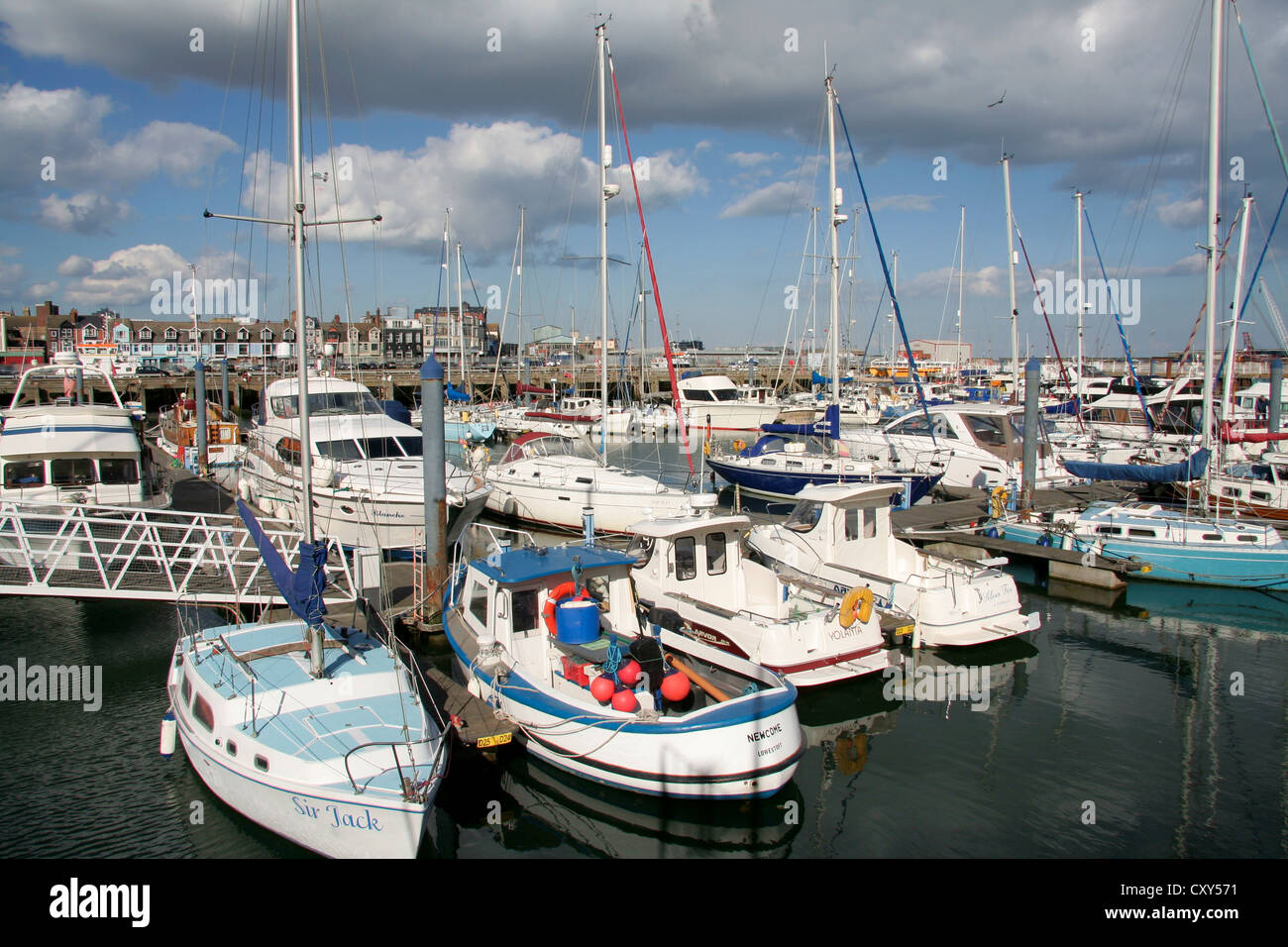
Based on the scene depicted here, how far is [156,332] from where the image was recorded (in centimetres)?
10550

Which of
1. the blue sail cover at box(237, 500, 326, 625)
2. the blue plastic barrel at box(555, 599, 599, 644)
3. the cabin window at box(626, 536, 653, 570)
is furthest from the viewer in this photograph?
the cabin window at box(626, 536, 653, 570)

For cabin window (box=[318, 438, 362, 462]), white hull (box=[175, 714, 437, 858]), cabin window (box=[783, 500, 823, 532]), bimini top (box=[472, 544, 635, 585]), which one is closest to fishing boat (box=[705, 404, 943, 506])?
cabin window (box=[783, 500, 823, 532])

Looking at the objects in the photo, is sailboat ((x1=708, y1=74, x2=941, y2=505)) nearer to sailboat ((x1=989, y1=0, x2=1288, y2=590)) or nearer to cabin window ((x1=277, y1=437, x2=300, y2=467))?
sailboat ((x1=989, y1=0, x2=1288, y2=590))

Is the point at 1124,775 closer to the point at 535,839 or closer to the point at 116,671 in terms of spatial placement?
the point at 535,839

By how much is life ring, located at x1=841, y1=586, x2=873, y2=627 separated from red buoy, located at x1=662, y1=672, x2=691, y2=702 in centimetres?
Answer: 382

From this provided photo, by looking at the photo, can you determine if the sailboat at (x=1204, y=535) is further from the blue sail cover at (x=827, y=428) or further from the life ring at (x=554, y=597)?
the life ring at (x=554, y=597)

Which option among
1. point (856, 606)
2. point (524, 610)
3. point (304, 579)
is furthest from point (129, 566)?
point (856, 606)

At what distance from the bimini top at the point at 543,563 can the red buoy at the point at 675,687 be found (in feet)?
7.28

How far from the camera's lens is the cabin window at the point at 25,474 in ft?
52.9

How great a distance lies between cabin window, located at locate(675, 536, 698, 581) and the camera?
1359 cm

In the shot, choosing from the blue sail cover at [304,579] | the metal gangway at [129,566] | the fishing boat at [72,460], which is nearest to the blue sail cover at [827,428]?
the metal gangway at [129,566]
